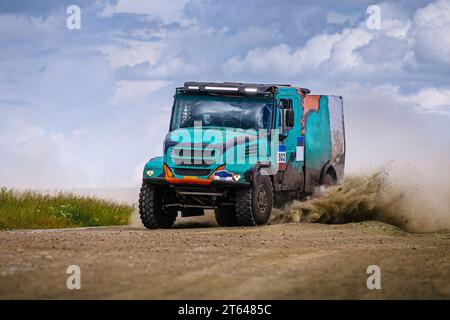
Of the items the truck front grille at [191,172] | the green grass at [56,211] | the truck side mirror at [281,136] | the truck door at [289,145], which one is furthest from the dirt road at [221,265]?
the green grass at [56,211]

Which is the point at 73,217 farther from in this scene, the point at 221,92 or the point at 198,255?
the point at 198,255

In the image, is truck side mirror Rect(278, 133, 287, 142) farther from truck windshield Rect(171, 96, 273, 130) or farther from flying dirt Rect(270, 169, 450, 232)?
flying dirt Rect(270, 169, 450, 232)

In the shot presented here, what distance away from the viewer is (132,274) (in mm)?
10836

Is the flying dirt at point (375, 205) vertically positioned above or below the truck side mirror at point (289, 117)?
below

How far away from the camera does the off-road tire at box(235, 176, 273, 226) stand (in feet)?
63.0

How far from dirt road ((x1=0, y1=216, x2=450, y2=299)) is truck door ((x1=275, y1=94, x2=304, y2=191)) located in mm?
Result: 3389

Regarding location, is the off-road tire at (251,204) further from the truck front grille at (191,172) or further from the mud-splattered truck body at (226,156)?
the truck front grille at (191,172)

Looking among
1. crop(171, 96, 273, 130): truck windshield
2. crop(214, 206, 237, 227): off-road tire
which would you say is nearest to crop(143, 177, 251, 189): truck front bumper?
crop(214, 206, 237, 227): off-road tire

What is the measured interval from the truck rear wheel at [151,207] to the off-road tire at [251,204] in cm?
183

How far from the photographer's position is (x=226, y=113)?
20062 mm
